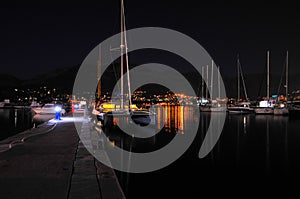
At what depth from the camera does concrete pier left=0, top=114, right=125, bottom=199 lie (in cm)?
656

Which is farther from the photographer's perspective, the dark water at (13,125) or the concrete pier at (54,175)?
the dark water at (13,125)

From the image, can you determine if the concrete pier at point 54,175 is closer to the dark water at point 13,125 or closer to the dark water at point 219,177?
the dark water at point 219,177

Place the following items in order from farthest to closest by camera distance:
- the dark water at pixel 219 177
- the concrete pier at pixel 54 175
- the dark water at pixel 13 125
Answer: the dark water at pixel 13 125 → the dark water at pixel 219 177 → the concrete pier at pixel 54 175

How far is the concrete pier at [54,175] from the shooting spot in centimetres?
656

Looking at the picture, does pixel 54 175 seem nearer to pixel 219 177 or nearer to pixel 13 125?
pixel 219 177

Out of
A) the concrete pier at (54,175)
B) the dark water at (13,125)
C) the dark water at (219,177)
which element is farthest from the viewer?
the dark water at (13,125)

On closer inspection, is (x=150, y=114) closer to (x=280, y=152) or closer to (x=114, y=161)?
(x=280, y=152)

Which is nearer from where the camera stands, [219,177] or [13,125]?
[219,177]

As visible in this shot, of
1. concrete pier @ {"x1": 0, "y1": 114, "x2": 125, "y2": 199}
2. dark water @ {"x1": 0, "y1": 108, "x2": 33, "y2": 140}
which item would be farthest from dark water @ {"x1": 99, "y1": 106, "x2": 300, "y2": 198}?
dark water @ {"x1": 0, "y1": 108, "x2": 33, "y2": 140}

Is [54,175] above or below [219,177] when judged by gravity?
above

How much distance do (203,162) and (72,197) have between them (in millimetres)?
11295

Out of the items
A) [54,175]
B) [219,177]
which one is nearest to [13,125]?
[219,177]

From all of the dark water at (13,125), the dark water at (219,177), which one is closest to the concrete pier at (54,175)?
the dark water at (219,177)

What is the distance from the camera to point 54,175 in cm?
801
